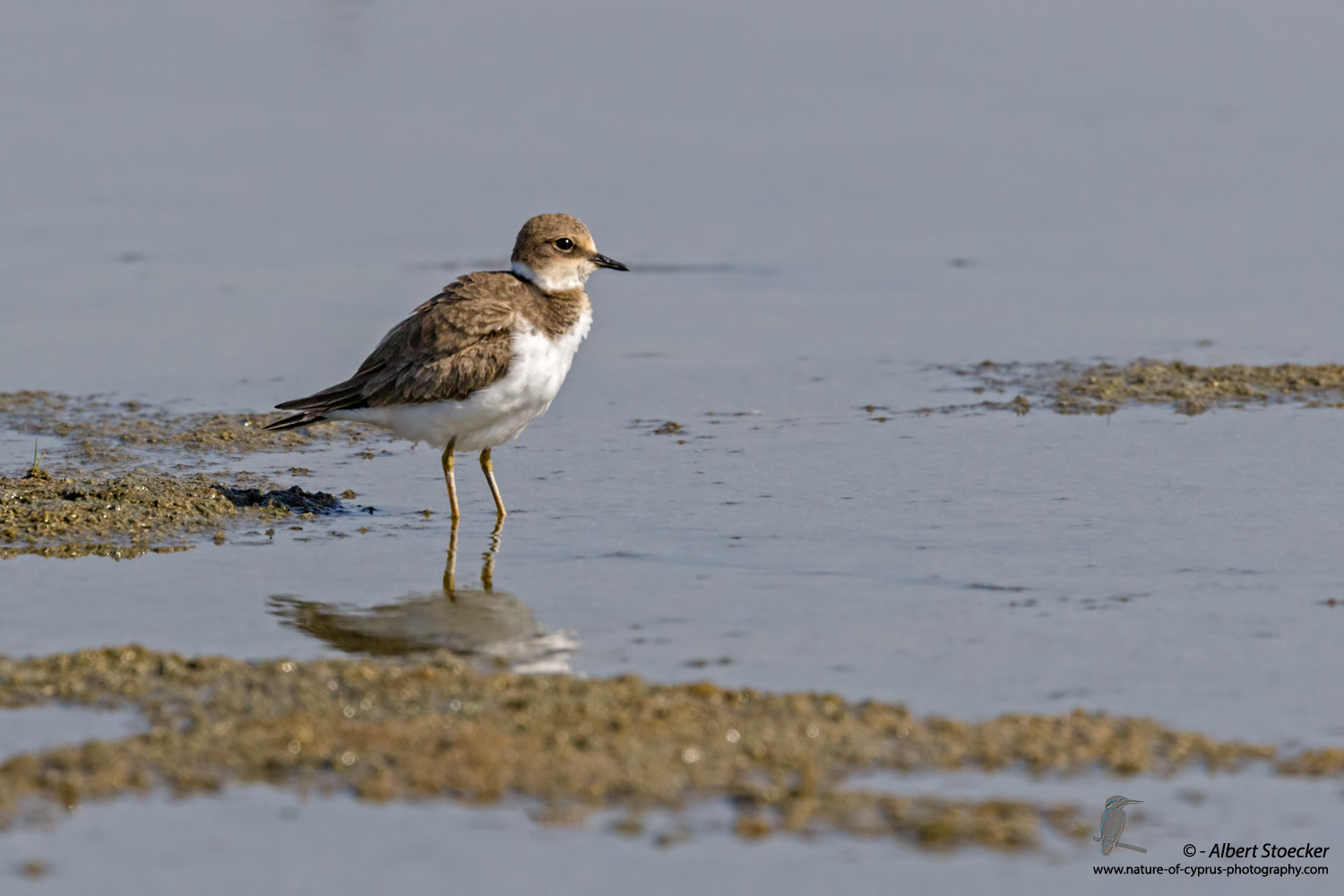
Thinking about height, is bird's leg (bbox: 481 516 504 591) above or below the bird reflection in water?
above

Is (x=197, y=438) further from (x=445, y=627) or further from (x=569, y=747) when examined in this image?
(x=569, y=747)

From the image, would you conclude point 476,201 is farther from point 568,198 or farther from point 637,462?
point 637,462

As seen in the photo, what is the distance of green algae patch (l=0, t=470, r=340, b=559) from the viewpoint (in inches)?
275

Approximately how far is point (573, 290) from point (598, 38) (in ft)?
32.9

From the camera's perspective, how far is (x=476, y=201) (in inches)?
508

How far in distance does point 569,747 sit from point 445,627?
1.41 meters

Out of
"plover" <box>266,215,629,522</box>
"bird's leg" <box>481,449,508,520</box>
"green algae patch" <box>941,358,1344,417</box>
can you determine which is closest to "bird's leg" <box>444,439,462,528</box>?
"plover" <box>266,215,629,522</box>

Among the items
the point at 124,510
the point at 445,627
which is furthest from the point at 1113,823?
the point at 124,510

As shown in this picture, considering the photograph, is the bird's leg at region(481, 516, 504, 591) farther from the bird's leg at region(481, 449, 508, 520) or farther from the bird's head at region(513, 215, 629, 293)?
the bird's head at region(513, 215, 629, 293)

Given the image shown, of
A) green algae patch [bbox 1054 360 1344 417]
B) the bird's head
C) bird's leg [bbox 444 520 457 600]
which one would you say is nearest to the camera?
bird's leg [bbox 444 520 457 600]

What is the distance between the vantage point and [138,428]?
879 cm

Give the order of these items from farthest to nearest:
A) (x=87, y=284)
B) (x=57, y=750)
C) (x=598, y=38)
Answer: (x=598, y=38) → (x=87, y=284) → (x=57, y=750)

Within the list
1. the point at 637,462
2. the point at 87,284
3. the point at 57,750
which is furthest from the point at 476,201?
the point at 57,750

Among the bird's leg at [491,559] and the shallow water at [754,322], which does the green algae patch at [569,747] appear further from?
the bird's leg at [491,559]
